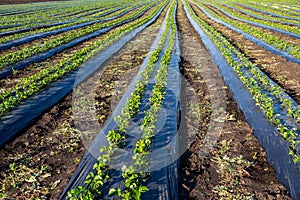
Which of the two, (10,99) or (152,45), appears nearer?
(10,99)

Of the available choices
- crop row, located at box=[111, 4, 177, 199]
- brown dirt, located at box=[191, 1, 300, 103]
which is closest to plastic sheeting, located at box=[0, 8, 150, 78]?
crop row, located at box=[111, 4, 177, 199]

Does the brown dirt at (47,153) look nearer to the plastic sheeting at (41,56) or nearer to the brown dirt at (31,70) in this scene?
the brown dirt at (31,70)

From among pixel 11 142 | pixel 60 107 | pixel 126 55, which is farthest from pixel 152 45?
pixel 11 142

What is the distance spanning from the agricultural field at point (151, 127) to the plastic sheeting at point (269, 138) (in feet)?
0.07

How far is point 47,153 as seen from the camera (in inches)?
211

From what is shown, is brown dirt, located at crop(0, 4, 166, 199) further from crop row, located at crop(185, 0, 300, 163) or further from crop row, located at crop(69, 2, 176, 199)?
crop row, located at crop(185, 0, 300, 163)

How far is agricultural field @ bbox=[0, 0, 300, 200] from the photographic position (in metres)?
4.34

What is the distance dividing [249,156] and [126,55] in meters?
8.35

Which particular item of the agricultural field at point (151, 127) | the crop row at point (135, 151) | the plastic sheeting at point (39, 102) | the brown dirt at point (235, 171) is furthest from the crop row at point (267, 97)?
the plastic sheeting at point (39, 102)

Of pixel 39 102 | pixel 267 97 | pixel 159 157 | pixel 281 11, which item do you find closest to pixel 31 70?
pixel 39 102

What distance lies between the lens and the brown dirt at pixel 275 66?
27.1 ft

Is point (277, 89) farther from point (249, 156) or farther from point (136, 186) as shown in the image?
point (136, 186)

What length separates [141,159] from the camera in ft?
15.3

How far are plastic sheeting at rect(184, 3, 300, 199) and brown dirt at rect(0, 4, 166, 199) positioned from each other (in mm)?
3607
